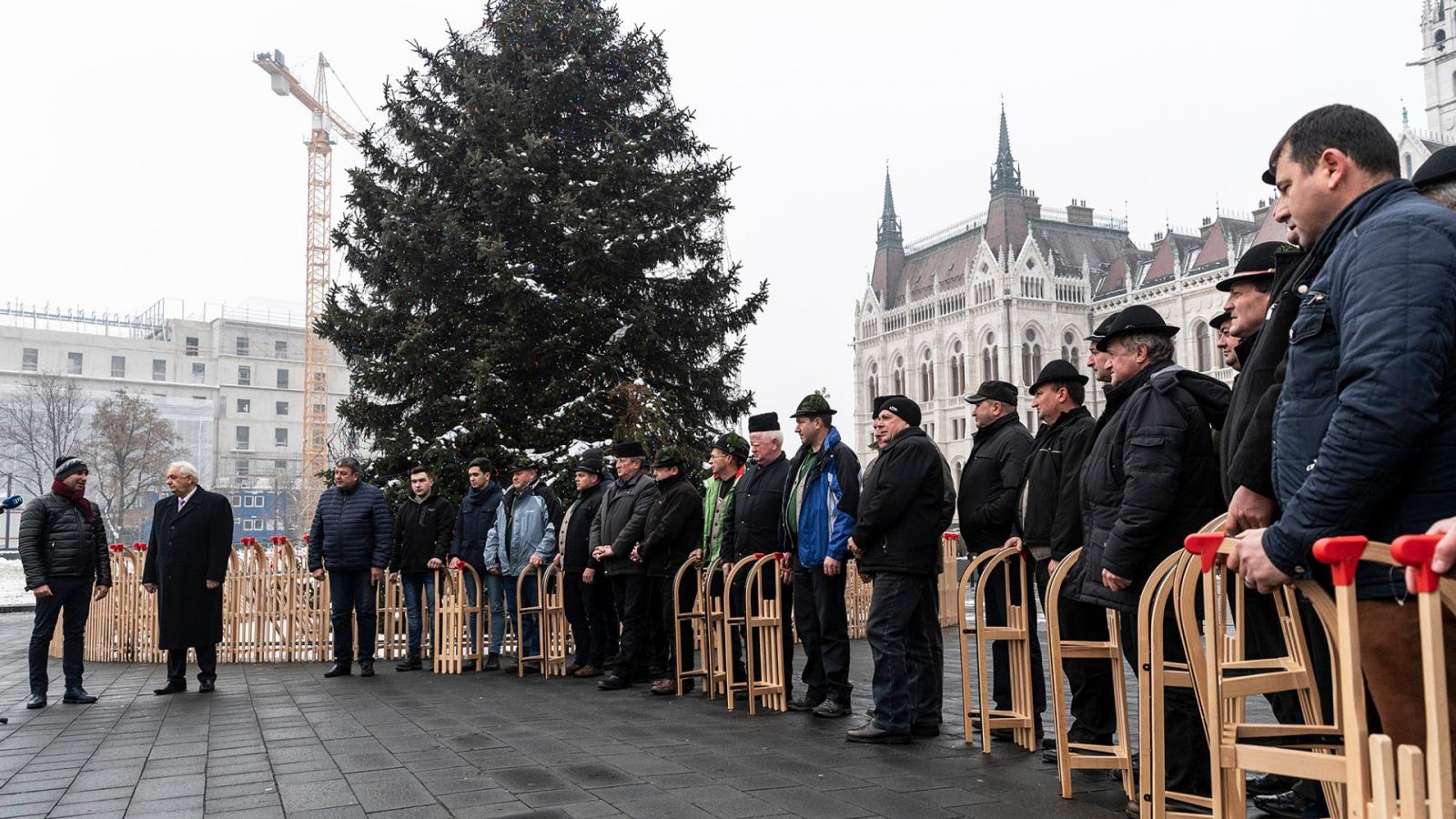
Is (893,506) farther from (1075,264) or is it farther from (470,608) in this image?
(1075,264)

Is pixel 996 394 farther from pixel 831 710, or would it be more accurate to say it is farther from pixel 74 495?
pixel 74 495

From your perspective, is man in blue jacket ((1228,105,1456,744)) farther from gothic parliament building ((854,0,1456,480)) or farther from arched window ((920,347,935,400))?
arched window ((920,347,935,400))

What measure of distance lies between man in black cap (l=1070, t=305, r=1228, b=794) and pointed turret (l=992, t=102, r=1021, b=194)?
4066 inches

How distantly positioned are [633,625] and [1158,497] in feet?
19.5

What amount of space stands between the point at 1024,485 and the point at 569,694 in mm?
4588

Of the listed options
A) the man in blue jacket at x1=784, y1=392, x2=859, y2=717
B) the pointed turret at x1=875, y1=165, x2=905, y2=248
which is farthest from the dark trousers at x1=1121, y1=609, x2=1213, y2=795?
the pointed turret at x1=875, y1=165, x2=905, y2=248

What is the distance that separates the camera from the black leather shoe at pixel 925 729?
6594 millimetres

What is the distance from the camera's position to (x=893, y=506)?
260 inches

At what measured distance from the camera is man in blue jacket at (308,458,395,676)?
1057 cm

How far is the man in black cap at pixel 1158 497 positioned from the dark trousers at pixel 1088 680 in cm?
47

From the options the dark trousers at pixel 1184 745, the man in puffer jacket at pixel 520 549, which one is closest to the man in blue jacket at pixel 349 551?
the man in puffer jacket at pixel 520 549

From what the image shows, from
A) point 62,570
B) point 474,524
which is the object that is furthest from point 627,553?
point 62,570

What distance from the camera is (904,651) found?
6.50 meters

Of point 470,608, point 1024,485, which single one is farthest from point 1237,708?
point 470,608
